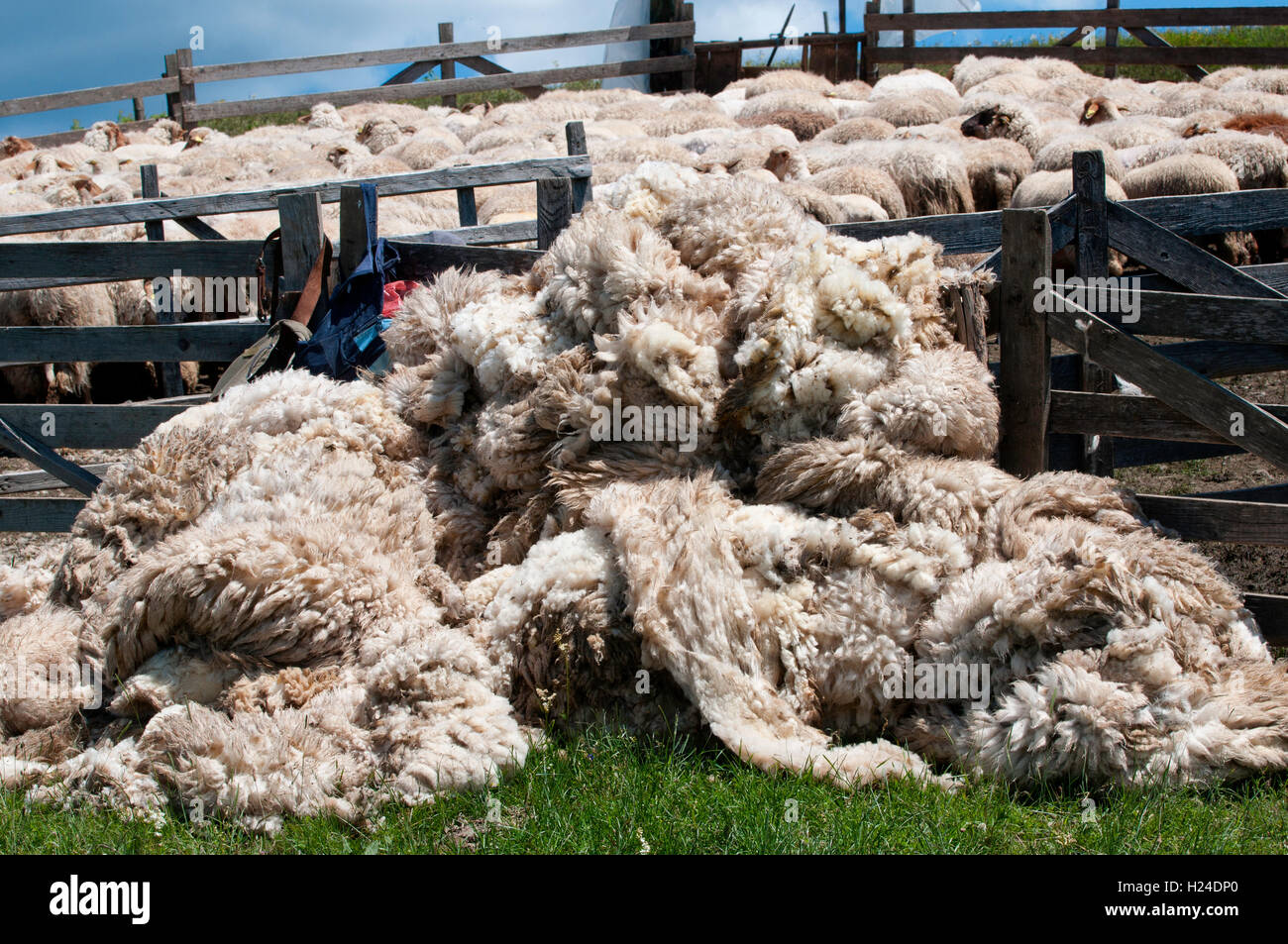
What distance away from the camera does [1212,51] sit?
18438 millimetres

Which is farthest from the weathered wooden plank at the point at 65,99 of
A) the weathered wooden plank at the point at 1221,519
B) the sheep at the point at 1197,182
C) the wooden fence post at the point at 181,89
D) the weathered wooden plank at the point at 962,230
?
the weathered wooden plank at the point at 1221,519

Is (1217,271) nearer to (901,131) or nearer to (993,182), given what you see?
(993,182)

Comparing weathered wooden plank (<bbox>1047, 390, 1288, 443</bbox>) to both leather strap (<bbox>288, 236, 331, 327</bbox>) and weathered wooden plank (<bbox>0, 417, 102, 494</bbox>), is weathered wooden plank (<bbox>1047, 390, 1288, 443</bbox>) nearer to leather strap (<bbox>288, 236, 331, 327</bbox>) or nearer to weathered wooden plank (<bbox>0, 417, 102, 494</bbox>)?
leather strap (<bbox>288, 236, 331, 327</bbox>)

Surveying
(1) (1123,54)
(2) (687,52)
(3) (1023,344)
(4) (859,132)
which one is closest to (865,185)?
(4) (859,132)

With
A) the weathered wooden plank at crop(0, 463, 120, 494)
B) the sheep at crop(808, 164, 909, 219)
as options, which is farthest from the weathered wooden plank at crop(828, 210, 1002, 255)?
the sheep at crop(808, 164, 909, 219)

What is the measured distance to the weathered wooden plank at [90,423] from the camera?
240 inches

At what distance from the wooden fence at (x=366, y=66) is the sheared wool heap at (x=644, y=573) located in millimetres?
Result: 15499

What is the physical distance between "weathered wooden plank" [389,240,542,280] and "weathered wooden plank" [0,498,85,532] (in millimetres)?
2500

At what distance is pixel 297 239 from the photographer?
5422mm

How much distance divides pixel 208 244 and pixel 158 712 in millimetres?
3375

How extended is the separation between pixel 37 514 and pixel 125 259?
1.63 meters

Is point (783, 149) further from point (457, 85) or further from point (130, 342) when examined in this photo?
point (457, 85)
